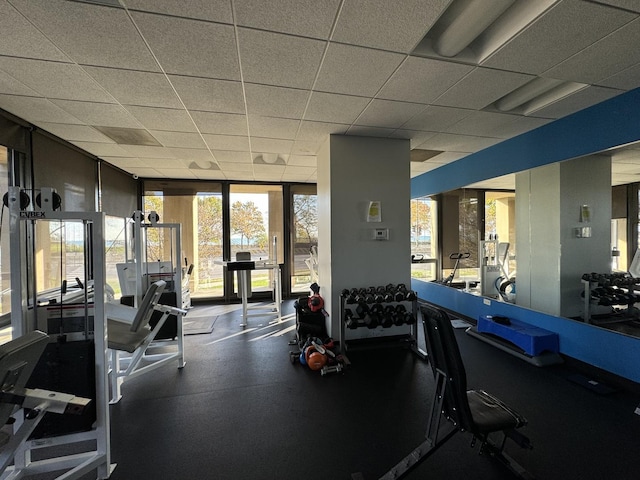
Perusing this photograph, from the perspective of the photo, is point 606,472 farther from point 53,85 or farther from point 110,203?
point 110,203

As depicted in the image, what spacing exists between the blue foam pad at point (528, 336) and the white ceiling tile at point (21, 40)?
4.78m

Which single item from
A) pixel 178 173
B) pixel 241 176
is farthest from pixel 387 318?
pixel 178 173

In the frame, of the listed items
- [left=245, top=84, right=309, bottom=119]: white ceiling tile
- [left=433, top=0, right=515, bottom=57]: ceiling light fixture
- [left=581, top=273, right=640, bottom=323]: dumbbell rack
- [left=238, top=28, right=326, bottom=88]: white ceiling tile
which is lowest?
[left=581, top=273, right=640, bottom=323]: dumbbell rack

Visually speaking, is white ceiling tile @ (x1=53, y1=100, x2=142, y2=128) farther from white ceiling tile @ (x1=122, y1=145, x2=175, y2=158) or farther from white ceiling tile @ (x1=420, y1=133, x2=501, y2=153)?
white ceiling tile @ (x1=420, y1=133, x2=501, y2=153)

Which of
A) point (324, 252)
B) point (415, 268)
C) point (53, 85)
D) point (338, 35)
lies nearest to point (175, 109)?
point (53, 85)

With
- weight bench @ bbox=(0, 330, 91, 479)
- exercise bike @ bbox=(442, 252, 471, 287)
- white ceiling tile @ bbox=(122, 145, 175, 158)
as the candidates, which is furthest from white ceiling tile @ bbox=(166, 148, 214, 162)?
exercise bike @ bbox=(442, 252, 471, 287)

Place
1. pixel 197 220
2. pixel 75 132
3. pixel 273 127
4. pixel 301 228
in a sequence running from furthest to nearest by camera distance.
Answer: pixel 301 228
pixel 197 220
pixel 75 132
pixel 273 127

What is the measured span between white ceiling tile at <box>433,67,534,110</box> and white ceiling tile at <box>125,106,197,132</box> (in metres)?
2.56

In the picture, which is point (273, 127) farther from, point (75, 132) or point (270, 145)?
point (75, 132)

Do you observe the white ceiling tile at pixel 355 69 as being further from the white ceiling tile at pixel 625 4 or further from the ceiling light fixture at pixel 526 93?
the ceiling light fixture at pixel 526 93

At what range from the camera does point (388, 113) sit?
2906mm

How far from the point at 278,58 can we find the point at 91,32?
1.13 meters

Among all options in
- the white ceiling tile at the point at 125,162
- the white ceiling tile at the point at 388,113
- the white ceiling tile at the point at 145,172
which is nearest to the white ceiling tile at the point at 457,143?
the white ceiling tile at the point at 388,113

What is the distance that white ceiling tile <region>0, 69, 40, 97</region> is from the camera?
2172 millimetres
